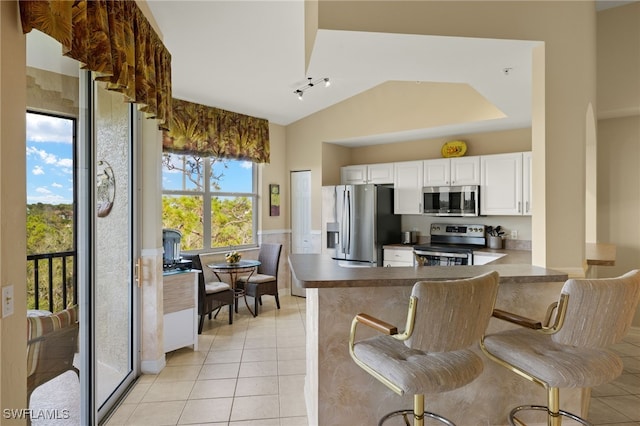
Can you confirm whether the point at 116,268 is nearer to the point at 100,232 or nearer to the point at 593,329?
the point at 100,232

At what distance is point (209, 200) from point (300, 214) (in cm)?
156

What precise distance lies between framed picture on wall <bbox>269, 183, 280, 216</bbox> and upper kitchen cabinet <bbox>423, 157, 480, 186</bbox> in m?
2.40

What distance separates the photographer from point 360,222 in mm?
5363

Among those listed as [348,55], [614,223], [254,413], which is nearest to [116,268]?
[254,413]

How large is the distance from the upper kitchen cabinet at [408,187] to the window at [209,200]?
2266mm

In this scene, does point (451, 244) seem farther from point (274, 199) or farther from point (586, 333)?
point (586, 333)

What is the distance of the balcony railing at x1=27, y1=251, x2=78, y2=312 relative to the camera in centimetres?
164

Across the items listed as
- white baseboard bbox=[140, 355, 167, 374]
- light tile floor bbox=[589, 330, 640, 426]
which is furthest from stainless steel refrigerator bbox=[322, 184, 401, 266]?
light tile floor bbox=[589, 330, 640, 426]

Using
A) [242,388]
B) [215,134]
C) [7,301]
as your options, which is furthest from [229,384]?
[215,134]

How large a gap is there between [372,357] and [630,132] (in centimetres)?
423

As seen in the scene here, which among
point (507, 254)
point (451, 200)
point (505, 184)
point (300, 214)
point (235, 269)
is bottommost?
point (235, 269)

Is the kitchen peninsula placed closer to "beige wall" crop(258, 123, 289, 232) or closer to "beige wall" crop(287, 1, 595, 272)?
"beige wall" crop(287, 1, 595, 272)

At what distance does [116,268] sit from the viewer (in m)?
2.90

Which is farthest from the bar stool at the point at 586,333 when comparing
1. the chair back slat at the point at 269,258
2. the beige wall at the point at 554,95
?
the chair back slat at the point at 269,258
